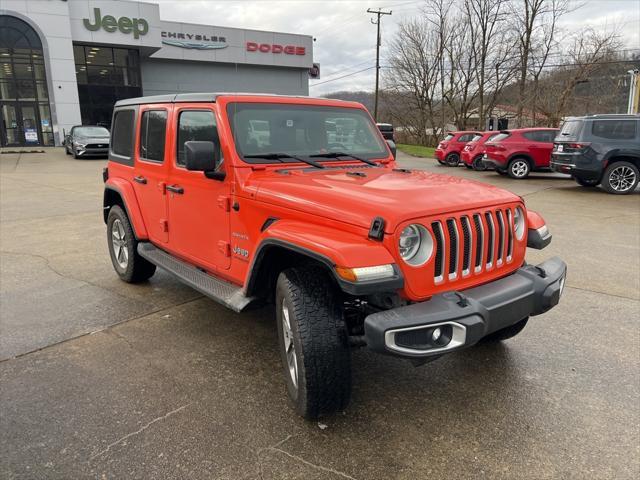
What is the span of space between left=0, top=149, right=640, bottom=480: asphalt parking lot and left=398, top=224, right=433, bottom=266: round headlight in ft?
3.28

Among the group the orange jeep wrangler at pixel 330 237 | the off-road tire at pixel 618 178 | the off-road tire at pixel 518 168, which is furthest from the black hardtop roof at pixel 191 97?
Answer: the off-road tire at pixel 518 168

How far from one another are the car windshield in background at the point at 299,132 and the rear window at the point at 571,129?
9586mm

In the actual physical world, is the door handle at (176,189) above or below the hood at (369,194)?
below

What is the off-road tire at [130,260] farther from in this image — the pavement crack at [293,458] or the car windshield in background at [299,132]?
the pavement crack at [293,458]

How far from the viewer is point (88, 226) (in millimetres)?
8148

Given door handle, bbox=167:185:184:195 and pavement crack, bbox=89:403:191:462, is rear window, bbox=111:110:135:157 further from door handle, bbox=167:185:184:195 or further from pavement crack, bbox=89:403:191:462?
pavement crack, bbox=89:403:191:462

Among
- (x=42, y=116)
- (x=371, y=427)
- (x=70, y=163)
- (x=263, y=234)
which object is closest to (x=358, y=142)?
(x=263, y=234)

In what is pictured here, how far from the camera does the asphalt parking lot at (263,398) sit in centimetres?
251

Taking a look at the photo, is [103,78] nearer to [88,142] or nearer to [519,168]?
[88,142]

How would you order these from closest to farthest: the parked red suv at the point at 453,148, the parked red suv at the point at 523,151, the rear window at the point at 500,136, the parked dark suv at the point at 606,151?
the parked dark suv at the point at 606,151 → the parked red suv at the point at 523,151 → the rear window at the point at 500,136 → the parked red suv at the point at 453,148

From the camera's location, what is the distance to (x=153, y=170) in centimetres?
446

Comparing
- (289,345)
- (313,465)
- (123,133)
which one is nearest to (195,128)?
(123,133)

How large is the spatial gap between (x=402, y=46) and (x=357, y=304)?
40.7 m

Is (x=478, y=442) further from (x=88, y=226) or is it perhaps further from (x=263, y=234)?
(x=88, y=226)
